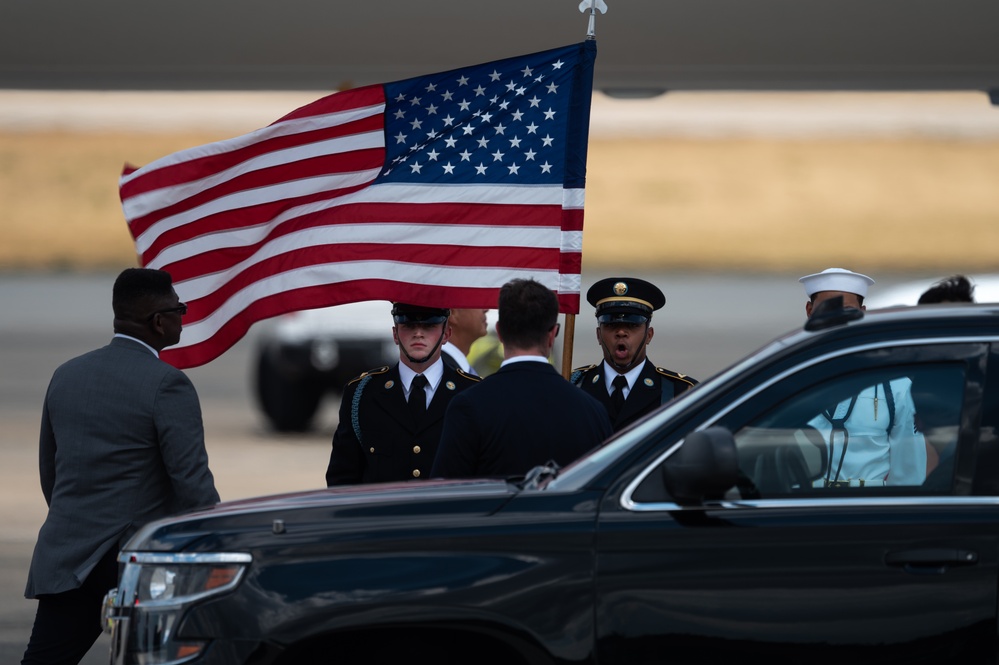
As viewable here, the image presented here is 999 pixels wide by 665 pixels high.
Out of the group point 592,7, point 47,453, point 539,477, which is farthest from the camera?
point 592,7

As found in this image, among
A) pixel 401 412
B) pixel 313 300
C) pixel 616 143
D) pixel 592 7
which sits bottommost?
pixel 401 412

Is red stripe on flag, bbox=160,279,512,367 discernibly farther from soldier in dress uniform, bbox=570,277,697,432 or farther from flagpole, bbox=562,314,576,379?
soldier in dress uniform, bbox=570,277,697,432

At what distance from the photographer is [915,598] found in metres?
3.29

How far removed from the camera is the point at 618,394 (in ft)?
19.3

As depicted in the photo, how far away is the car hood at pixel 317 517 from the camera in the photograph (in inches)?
140

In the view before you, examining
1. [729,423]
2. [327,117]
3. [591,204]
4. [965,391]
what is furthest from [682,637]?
[591,204]

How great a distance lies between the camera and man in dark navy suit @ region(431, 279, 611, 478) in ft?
14.5

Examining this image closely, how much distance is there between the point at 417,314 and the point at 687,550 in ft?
8.09

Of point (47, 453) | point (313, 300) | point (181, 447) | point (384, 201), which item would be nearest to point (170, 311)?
point (181, 447)

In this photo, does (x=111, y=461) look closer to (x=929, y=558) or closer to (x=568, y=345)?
(x=568, y=345)

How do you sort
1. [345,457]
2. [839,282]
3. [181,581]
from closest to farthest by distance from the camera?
[181,581], [345,457], [839,282]

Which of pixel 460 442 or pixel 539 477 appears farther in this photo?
pixel 460 442

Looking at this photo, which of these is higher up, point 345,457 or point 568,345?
point 568,345

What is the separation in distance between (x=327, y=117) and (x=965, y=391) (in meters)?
3.33
